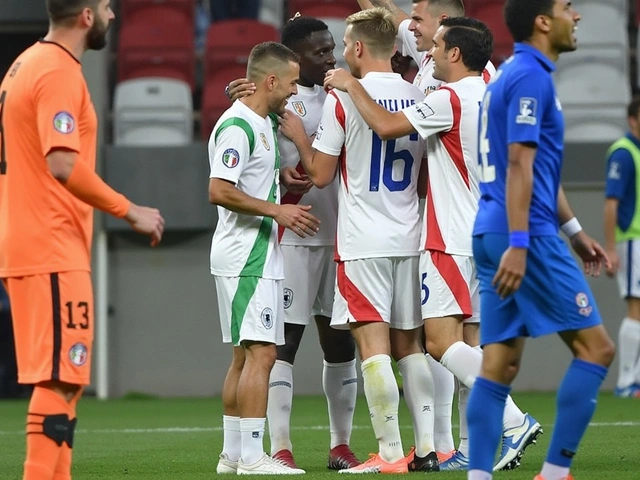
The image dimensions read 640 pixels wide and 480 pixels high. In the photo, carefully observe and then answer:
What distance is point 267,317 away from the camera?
561 cm

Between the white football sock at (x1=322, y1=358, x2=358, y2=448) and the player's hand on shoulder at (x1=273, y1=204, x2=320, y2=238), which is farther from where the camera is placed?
the white football sock at (x1=322, y1=358, x2=358, y2=448)

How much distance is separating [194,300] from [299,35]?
19.2 ft

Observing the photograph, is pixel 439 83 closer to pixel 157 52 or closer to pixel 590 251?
pixel 590 251

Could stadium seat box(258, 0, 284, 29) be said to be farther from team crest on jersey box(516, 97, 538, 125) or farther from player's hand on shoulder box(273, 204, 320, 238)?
team crest on jersey box(516, 97, 538, 125)

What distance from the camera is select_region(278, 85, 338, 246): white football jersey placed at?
6.24 meters

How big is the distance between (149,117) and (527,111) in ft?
28.4

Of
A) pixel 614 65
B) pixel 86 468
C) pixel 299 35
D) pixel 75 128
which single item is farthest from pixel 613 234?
pixel 75 128

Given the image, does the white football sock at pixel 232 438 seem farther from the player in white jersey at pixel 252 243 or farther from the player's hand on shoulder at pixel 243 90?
the player's hand on shoulder at pixel 243 90

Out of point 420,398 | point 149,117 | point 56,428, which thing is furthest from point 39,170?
point 149,117

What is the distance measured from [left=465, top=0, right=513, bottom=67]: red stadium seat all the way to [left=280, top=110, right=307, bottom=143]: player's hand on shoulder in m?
6.99

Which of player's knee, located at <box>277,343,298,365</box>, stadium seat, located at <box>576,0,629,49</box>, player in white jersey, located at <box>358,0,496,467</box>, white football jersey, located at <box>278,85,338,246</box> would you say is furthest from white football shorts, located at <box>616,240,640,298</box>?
player's knee, located at <box>277,343,298,365</box>

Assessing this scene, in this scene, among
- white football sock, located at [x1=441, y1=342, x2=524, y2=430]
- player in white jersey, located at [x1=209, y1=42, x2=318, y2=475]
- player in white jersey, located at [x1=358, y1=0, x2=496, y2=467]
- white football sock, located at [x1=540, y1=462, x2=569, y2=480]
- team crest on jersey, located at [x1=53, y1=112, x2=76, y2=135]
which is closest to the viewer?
team crest on jersey, located at [x1=53, y1=112, x2=76, y2=135]

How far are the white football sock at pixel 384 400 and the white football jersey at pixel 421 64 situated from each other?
140cm

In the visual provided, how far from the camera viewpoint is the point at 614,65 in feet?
42.6
